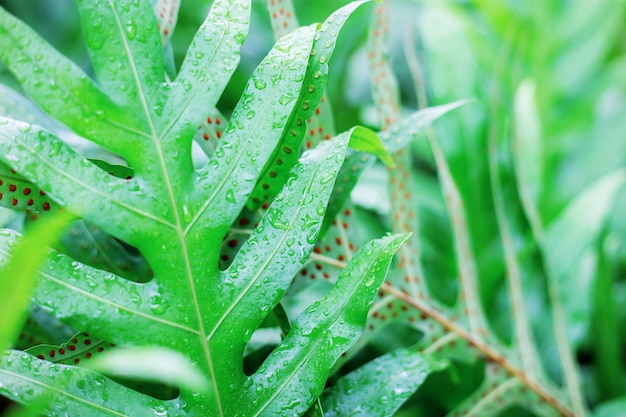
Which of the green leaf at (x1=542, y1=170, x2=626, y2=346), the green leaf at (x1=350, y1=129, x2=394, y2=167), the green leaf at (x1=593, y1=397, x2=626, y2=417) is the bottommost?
the green leaf at (x1=593, y1=397, x2=626, y2=417)

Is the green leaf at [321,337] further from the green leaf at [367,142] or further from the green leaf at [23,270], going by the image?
the green leaf at [23,270]

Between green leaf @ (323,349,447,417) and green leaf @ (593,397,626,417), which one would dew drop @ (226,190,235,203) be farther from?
green leaf @ (593,397,626,417)

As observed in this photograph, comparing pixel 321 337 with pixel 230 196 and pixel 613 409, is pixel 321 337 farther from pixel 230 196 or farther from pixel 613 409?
pixel 613 409

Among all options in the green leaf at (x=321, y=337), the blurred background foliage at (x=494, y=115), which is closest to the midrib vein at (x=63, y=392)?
the green leaf at (x=321, y=337)

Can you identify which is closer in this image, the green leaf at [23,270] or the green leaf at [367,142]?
the green leaf at [23,270]

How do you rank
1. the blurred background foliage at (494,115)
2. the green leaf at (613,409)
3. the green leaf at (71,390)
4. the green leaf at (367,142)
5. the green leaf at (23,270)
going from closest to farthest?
the green leaf at (23,270), the green leaf at (71,390), the green leaf at (367,142), the green leaf at (613,409), the blurred background foliage at (494,115)

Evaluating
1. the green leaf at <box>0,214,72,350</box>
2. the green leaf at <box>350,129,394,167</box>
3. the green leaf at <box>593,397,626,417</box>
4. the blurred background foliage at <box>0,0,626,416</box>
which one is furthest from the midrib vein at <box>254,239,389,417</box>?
the green leaf at <box>593,397,626,417</box>

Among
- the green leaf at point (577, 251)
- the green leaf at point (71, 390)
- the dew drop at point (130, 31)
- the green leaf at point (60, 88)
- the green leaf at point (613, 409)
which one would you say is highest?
the dew drop at point (130, 31)
